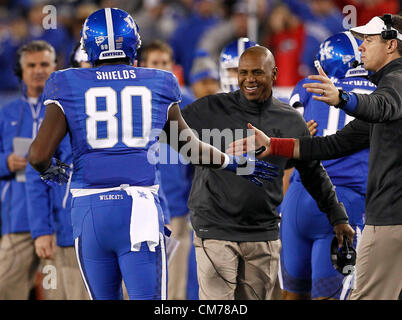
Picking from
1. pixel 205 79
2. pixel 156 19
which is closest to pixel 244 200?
pixel 205 79

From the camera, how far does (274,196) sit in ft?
16.0

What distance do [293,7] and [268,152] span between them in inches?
262

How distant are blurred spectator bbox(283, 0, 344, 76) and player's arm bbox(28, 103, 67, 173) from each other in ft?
20.9

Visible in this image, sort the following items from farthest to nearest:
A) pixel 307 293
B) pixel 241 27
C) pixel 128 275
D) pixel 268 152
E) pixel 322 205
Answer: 1. pixel 241 27
2. pixel 307 293
3. pixel 322 205
4. pixel 268 152
5. pixel 128 275

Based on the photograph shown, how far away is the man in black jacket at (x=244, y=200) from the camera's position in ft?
15.6

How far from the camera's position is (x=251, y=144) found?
4.58m

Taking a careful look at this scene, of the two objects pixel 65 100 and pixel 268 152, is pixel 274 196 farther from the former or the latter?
pixel 65 100

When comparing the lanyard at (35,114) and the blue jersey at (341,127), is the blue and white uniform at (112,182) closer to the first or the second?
the blue jersey at (341,127)

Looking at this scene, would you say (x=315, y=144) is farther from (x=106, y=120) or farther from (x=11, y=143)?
(x=11, y=143)

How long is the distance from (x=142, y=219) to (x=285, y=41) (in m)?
6.89

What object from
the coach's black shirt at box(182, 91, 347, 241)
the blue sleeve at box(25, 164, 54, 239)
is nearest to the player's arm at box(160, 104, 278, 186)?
the coach's black shirt at box(182, 91, 347, 241)

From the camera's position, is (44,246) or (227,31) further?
(227,31)

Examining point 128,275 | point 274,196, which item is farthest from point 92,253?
point 274,196

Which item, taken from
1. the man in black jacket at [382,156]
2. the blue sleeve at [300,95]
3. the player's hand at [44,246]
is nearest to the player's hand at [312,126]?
the blue sleeve at [300,95]
